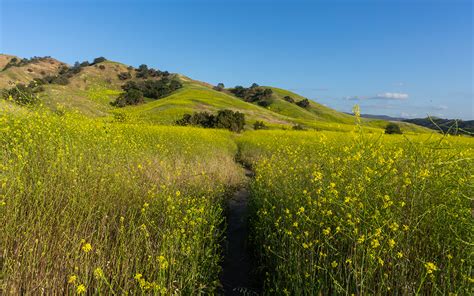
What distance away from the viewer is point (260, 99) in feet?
198

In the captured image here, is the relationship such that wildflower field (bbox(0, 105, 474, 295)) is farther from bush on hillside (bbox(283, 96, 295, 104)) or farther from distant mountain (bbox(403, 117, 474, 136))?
bush on hillside (bbox(283, 96, 295, 104))

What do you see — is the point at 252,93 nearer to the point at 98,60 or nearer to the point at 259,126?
the point at 259,126

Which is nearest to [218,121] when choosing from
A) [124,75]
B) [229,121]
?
[229,121]

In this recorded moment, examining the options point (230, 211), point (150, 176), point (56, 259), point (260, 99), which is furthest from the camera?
point (260, 99)

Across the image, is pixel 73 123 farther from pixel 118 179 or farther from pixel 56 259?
pixel 56 259

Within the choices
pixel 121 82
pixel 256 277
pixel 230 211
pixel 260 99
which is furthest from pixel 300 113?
pixel 256 277

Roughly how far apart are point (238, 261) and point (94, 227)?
283 centimetres

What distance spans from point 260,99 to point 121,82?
29.7 m

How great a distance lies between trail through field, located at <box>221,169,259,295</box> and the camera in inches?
193

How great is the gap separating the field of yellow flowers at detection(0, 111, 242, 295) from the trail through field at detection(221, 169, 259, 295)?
0.38 meters

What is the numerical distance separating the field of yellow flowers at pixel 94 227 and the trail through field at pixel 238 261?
1.24 feet

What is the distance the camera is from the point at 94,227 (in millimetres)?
3986

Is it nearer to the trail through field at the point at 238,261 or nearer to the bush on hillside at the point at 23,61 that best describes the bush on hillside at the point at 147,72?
the bush on hillside at the point at 23,61

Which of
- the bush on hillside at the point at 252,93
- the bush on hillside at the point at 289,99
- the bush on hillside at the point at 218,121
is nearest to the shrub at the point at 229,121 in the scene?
the bush on hillside at the point at 218,121
